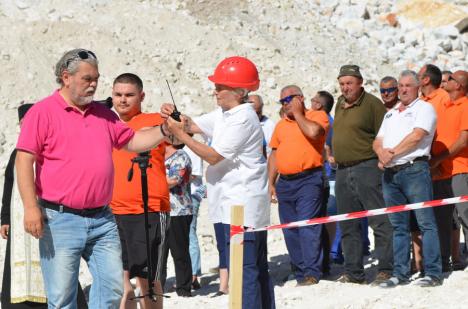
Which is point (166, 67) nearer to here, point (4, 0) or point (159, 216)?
point (4, 0)

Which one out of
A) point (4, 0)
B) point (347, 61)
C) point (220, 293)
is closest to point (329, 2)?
point (347, 61)

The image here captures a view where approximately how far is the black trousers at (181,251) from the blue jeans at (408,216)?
224 centimetres

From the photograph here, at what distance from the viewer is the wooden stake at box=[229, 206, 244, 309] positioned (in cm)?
680

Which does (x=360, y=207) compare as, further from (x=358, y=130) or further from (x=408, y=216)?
(x=358, y=130)

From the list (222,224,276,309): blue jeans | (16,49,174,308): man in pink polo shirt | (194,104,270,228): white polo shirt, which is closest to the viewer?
(16,49,174,308): man in pink polo shirt

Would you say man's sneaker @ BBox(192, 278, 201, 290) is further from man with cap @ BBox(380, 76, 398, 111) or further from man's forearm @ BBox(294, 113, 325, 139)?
man with cap @ BBox(380, 76, 398, 111)

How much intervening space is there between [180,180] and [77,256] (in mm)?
3868

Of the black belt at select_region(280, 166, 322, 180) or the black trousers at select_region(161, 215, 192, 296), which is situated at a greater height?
the black belt at select_region(280, 166, 322, 180)

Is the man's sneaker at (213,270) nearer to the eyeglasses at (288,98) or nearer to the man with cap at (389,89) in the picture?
the eyeglasses at (288,98)

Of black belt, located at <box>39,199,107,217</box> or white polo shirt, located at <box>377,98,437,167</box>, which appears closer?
black belt, located at <box>39,199,107,217</box>

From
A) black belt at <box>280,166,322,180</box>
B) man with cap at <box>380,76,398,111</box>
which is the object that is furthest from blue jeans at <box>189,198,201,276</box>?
man with cap at <box>380,76,398,111</box>

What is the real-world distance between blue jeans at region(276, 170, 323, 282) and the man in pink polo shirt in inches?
158

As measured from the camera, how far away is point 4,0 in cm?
2483

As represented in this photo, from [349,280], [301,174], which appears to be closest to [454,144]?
[301,174]
